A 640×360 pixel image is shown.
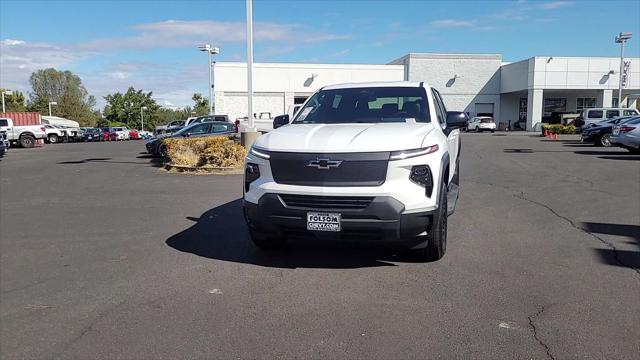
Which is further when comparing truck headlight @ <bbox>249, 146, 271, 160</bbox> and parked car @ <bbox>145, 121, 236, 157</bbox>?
parked car @ <bbox>145, 121, 236, 157</bbox>

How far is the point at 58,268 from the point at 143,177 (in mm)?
8735

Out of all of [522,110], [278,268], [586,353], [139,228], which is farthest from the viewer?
[522,110]

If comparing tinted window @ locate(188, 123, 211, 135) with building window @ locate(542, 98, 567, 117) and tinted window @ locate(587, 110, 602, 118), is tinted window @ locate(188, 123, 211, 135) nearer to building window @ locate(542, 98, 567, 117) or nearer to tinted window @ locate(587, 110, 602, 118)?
tinted window @ locate(587, 110, 602, 118)

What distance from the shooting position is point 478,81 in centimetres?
5628

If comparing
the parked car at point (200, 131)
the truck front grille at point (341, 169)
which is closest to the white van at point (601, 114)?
the parked car at point (200, 131)

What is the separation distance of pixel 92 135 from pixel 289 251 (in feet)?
169

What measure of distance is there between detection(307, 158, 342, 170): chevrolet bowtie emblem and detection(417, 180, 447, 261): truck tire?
1.09m

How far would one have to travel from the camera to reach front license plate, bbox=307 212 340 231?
484 cm

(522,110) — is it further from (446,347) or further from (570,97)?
(446,347)

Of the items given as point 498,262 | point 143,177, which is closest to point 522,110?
point 143,177

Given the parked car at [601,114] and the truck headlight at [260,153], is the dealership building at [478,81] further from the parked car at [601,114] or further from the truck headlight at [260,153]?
the truck headlight at [260,153]

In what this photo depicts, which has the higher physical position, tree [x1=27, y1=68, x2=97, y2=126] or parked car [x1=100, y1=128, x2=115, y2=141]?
tree [x1=27, y1=68, x2=97, y2=126]

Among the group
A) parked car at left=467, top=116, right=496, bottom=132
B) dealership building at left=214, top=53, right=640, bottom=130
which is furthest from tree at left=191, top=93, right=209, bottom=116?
parked car at left=467, top=116, right=496, bottom=132

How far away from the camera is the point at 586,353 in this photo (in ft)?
11.8
